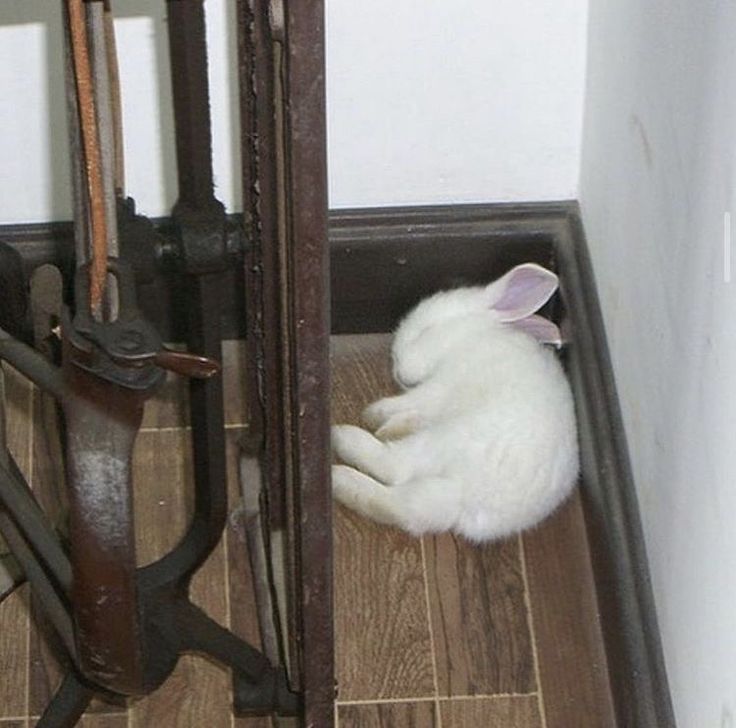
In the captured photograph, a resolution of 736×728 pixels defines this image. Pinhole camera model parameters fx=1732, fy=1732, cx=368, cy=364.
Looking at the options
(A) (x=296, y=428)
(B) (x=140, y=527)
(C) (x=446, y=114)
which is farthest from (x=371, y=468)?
(A) (x=296, y=428)

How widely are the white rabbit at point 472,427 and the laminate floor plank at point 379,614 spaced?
0.03m

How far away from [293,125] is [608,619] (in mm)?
848

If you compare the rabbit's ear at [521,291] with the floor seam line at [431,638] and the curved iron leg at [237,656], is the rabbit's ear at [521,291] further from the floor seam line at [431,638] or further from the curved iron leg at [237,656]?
the curved iron leg at [237,656]

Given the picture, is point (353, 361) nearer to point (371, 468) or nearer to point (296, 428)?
point (371, 468)

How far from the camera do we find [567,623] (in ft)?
5.68

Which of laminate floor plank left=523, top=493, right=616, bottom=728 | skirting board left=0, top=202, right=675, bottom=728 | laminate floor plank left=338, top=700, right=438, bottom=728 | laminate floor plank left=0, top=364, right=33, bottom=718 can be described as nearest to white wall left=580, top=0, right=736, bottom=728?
skirting board left=0, top=202, right=675, bottom=728

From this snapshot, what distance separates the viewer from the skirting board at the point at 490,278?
171 cm

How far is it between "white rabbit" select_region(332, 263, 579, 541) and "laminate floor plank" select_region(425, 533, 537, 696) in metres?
0.03

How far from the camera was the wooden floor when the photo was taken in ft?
5.44

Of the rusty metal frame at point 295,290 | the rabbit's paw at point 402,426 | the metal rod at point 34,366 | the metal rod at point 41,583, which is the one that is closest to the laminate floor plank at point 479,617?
the rabbit's paw at point 402,426

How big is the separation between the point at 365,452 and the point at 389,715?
300 mm

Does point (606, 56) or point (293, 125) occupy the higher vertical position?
→ point (293, 125)

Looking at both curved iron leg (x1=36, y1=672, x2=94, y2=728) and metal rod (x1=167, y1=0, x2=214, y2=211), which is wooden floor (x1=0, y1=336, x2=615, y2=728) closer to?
curved iron leg (x1=36, y1=672, x2=94, y2=728)

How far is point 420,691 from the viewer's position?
167 centimetres
